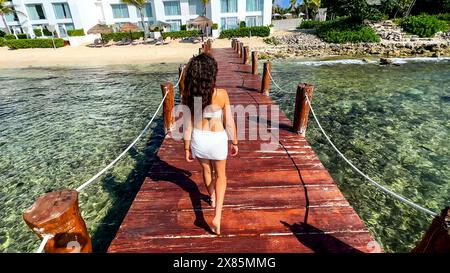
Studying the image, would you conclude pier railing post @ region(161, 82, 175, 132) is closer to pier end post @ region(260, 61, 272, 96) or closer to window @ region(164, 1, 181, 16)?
pier end post @ region(260, 61, 272, 96)

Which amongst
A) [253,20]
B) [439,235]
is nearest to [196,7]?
[253,20]

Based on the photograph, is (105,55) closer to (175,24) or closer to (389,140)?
(175,24)

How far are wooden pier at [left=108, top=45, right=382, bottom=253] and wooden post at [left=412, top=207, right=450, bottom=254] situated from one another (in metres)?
1.09

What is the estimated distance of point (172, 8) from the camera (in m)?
43.4

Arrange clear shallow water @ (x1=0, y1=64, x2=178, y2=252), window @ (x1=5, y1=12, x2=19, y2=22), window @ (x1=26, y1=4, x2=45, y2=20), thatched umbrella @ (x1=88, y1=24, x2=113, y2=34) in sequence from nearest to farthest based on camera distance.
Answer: clear shallow water @ (x1=0, y1=64, x2=178, y2=252) < thatched umbrella @ (x1=88, y1=24, x2=113, y2=34) < window @ (x1=26, y1=4, x2=45, y2=20) < window @ (x1=5, y1=12, x2=19, y2=22)

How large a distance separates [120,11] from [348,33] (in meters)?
38.3

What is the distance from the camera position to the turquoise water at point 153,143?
233 inches

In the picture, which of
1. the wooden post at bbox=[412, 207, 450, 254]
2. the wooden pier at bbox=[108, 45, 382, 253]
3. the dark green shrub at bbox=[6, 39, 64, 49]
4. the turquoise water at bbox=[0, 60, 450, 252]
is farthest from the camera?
the dark green shrub at bbox=[6, 39, 64, 49]

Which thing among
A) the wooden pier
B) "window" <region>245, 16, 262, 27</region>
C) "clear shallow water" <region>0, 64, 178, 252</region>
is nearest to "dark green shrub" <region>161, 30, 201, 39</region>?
"window" <region>245, 16, 262, 27</region>

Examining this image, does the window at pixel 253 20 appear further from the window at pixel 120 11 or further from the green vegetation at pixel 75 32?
the green vegetation at pixel 75 32

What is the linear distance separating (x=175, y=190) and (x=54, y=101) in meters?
15.4

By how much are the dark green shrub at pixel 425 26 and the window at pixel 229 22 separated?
2533 centimetres

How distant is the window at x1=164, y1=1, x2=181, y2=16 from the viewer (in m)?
43.0
